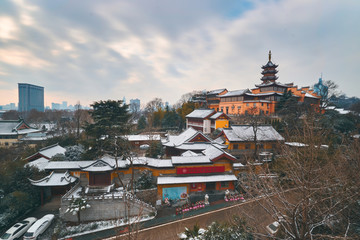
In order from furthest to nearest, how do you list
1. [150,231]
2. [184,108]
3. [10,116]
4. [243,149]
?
[10,116]
[184,108]
[243,149]
[150,231]

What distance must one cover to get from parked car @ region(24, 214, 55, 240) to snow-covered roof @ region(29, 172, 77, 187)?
275cm

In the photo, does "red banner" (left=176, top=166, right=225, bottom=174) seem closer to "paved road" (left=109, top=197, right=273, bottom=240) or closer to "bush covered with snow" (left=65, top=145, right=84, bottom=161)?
"paved road" (left=109, top=197, right=273, bottom=240)

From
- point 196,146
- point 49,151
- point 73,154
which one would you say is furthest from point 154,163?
point 49,151

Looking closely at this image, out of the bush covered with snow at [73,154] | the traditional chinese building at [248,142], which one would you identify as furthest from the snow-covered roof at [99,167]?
the traditional chinese building at [248,142]

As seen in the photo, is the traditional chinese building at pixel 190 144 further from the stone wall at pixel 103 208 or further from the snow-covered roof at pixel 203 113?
the snow-covered roof at pixel 203 113

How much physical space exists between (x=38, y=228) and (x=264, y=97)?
3843cm

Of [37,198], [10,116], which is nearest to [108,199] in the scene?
[37,198]

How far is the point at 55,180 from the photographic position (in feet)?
48.1

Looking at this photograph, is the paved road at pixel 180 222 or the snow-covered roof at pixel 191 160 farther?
the snow-covered roof at pixel 191 160

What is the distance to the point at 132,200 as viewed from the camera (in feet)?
42.2

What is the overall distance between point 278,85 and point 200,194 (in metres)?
31.0

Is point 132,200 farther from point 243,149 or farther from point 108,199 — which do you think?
point 243,149

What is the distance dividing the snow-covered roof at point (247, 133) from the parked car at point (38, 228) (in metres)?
18.6

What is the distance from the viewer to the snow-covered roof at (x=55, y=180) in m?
14.0
